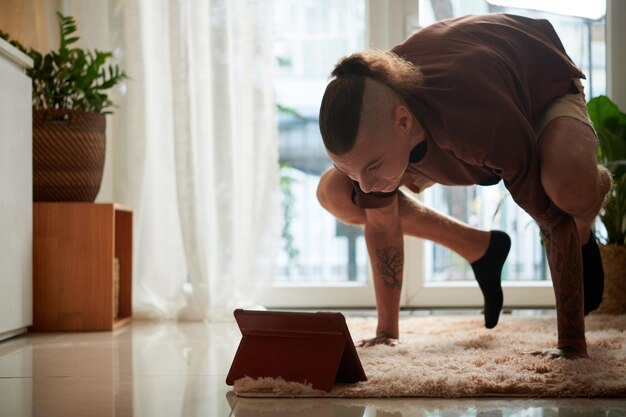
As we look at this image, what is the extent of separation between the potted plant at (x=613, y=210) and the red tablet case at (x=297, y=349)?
155 cm

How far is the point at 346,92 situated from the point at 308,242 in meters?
1.74

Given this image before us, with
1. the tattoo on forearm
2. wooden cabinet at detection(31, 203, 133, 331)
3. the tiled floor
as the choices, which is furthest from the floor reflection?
wooden cabinet at detection(31, 203, 133, 331)

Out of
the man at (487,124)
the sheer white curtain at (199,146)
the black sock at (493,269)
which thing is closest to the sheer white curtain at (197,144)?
the sheer white curtain at (199,146)

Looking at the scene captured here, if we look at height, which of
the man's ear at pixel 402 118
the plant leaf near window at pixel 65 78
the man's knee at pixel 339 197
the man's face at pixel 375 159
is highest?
the plant leaf near window at pixel 65 78

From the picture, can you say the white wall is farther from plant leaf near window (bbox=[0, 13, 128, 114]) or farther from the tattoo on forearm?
plant leaf near window (bbox=[0, 13, 128, 114])

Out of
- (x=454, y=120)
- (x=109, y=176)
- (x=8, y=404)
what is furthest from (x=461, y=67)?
(x=109, y=176)

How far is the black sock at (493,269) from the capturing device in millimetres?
2189

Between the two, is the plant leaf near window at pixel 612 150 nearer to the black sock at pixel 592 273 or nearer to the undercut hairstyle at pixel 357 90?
the black sock at pixel 592 273

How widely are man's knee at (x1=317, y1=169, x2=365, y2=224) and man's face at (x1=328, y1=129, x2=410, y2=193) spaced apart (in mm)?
307

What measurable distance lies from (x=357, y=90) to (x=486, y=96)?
0.27 m

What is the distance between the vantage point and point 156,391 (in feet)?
5.01

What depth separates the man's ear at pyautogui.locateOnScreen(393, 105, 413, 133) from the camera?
174 cm

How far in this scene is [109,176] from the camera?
3.03m

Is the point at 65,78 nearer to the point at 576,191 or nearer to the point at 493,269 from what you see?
the point at 493,269
